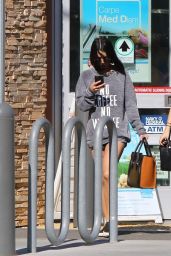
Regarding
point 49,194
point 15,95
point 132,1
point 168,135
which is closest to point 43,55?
point 15,95

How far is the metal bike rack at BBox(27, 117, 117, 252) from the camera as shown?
7551mm

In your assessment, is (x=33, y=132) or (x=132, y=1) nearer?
(x=33, y=132)

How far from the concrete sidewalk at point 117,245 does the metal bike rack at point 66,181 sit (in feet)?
0.35

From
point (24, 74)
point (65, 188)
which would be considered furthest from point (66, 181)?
point (24, 74)

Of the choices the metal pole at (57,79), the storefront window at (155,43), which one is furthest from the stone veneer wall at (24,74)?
the storefront window at (155,43)

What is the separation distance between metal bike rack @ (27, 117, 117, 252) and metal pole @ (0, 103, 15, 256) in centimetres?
35

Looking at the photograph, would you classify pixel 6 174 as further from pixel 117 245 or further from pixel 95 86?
pixel 95 86

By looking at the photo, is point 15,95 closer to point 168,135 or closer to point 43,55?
point 43,55

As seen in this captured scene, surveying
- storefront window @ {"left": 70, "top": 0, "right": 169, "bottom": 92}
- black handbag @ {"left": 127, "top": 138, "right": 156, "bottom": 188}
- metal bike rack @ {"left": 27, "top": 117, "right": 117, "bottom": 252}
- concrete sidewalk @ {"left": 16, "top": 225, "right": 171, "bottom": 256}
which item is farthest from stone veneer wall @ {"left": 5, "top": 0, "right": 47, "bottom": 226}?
metal bike rack @ {"left": 27, "top": 117, "right": 117, "bottom": 252}

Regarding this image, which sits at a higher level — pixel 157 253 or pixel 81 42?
pixel 81 42

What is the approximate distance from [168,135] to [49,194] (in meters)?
1.49

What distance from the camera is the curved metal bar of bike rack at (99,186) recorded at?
788 cm

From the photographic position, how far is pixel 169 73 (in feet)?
35.3

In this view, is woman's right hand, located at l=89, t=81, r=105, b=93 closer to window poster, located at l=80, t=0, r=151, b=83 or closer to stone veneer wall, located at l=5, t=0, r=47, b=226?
stone veneer wall, located at l=5, t=0, r=47, b=226
